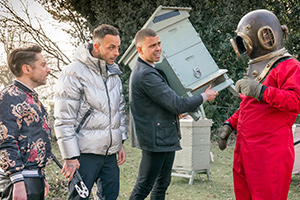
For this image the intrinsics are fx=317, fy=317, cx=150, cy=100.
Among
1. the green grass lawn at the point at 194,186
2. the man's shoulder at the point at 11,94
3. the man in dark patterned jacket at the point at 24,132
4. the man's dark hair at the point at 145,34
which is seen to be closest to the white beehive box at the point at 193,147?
the green grass lawn at the point at 194,186

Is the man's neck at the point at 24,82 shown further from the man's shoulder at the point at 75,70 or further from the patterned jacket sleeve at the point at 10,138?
the man's shoulder at the point at 75,70

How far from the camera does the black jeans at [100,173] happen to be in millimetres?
2654

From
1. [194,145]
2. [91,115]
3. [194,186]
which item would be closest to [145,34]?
[91,115]

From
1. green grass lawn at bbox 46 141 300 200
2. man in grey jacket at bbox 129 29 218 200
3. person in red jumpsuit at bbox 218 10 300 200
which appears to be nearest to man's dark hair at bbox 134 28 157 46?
man in grey jacket at bbox 129 29 218 200

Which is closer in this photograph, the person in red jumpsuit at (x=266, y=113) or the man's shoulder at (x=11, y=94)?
the man's shoulder at (x=11, y=94)

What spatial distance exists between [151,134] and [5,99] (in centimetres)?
131

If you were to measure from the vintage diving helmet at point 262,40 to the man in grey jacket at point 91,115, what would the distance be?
1118 mm

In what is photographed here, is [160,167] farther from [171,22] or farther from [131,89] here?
[171,22]

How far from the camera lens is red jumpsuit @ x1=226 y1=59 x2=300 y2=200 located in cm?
225

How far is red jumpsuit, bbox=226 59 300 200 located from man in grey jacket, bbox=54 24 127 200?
3.76 feet

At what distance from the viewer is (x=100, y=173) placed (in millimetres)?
2834

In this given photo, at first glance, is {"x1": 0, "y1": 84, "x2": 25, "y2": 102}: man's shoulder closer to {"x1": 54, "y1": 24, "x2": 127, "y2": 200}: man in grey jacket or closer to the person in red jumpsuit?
{"x1": 54, "y1": 24, "x2": 127, "y2": 200}: man in grey jacket

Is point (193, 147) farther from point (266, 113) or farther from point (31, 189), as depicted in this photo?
point (31, 189)

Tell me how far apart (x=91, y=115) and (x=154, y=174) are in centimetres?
83
